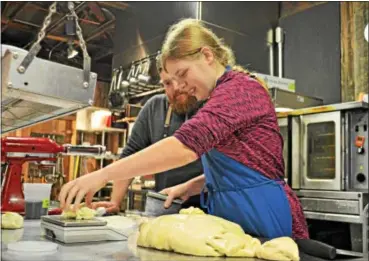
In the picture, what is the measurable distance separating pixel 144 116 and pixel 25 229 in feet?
2.93

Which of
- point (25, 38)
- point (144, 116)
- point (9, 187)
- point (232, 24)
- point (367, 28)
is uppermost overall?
point (25, 38)

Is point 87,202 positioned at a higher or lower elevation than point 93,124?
lower

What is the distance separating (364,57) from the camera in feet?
10.5

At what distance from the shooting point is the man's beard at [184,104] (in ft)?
5.65

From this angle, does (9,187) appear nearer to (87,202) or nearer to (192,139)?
(87,202)

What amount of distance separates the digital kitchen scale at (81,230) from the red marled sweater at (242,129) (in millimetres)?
328

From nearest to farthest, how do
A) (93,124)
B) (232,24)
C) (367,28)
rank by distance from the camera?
(367,28) → (232,24) → (93,124)

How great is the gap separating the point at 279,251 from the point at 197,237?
170mm

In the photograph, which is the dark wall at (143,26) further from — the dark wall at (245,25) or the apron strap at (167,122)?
the apron strap at (167,122)

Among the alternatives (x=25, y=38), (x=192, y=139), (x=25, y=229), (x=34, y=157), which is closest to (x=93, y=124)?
(x=25, y=38)

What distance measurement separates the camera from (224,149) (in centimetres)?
115

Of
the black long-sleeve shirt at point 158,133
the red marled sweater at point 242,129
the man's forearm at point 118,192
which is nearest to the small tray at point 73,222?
the red marled sweater at point 242,129

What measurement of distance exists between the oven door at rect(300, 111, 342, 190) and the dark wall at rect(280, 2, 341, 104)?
755mm

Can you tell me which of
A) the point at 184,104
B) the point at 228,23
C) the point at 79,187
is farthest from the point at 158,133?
the point at 228,23
